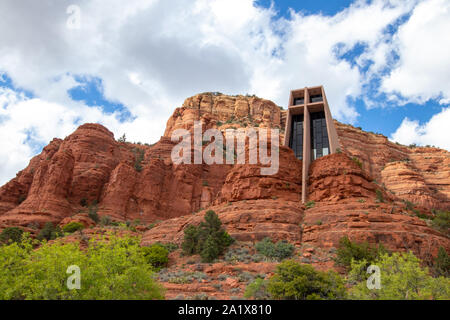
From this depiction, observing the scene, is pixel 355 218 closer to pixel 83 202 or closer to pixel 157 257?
pixel 157 257

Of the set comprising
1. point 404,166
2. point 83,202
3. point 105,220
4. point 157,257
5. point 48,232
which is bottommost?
point 157,257

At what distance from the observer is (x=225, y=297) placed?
607 inches

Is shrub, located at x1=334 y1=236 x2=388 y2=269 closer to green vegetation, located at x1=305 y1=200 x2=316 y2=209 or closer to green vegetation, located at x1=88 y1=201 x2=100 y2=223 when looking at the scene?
green vegetation, located at x1=305 y1=200 x2=316 y2=209

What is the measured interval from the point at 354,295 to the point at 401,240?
973 cm

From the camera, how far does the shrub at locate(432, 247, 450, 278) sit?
1903 centimetres

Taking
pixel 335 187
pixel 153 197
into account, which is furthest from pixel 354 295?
pixel 153 197

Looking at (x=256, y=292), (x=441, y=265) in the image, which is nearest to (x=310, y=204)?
(x=441, y=265)

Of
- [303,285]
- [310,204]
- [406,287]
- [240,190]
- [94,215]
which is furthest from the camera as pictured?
[94,215]

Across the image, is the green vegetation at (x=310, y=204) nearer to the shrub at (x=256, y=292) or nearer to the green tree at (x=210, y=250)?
the green tree at (x=210, y=250)

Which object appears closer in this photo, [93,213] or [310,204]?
[310,204]

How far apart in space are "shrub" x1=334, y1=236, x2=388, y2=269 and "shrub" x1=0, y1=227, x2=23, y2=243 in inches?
1134

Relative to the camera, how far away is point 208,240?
23.4 metres

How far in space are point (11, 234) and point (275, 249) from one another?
26146 mm
